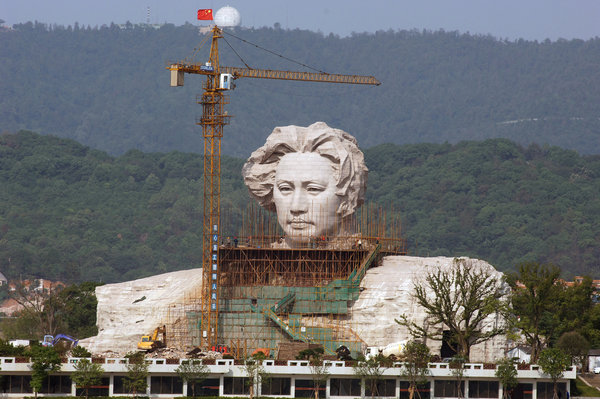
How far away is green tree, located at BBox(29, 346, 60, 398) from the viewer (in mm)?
74875

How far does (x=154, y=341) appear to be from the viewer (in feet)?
272

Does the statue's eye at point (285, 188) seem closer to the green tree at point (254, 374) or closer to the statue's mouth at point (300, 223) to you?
the statue's mouth at point (300, 223)

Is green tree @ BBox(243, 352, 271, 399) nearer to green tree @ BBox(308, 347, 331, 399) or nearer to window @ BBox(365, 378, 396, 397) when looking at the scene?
green tree @ BBox(308, 347, 331, 399)

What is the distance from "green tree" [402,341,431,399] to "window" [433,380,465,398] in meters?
1.06

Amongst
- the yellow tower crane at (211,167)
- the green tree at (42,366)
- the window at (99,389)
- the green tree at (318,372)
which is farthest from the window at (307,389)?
the green tree at (42,366)

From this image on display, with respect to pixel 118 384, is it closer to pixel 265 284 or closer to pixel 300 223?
pixel 265 284

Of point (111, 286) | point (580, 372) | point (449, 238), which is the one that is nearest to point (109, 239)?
point (449, 238)

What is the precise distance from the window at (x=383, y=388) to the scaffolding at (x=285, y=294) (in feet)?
17.9

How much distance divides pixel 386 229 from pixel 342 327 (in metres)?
13.7

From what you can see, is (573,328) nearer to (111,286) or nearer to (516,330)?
(516,330)

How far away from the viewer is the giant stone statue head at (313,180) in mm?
89688

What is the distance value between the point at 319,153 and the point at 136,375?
879 inches

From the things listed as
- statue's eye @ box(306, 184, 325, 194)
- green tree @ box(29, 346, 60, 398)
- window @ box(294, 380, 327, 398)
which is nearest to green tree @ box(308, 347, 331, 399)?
window @ box(294, 380, 327, 398)

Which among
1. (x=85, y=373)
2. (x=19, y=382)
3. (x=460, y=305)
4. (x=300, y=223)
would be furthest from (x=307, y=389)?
(x=19, y=382)
